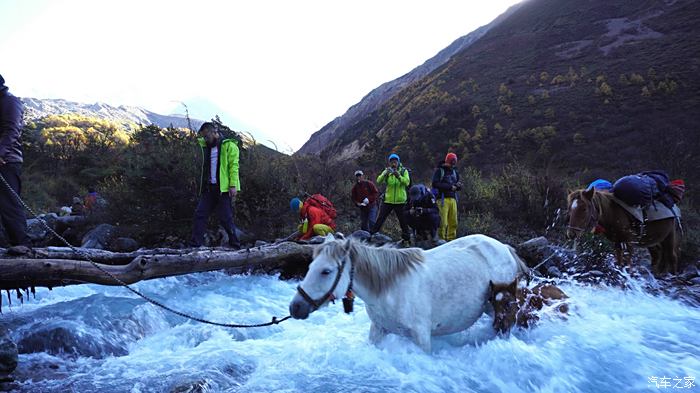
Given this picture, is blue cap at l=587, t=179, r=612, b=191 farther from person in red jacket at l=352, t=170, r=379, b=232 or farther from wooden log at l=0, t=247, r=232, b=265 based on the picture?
wooden log at l=0, t=247, r=232, b=265

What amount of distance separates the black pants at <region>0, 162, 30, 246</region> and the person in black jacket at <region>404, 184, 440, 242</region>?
6.59 metres

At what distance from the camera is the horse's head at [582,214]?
17.5ft

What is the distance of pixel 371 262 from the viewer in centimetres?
321

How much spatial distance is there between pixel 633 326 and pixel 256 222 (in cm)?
836

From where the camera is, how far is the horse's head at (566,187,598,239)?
5.35 meters

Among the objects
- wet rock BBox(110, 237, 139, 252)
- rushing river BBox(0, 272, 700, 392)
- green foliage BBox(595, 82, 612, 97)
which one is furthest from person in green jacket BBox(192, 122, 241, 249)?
green foliage BBox(595, 82, 612, 97)

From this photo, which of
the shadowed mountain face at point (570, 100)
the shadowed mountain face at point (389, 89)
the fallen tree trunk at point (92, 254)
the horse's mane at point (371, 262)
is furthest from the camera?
the shadowed mountain face at point (389, 89)

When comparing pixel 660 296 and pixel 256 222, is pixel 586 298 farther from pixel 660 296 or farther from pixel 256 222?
pixel 256 222

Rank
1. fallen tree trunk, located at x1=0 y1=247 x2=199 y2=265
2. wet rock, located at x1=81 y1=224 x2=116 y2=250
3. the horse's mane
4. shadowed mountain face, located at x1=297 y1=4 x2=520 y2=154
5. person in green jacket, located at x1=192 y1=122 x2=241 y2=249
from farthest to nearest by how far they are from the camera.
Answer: shadowed mountain face, located at x1=297 y1=4 x2=520 y2=154, wet rock, located at x1=81 y1=224 x2=116 y2=250, person in green jacket, located at x1=192 y1=122 x2=241 y2=249, fallen tree trunk, located at x1=0 y1=247 x2=199 y2=265, the horse's mane

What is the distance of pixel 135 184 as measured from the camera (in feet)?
32.9

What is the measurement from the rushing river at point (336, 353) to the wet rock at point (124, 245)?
11.8 ft

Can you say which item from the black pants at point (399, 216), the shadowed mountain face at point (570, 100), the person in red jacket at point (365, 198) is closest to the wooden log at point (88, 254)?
the black pants at point (399, 216)

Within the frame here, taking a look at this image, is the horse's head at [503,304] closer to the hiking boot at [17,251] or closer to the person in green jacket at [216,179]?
the person in green jacket at [216,179]

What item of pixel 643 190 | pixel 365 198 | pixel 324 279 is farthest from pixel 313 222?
pixel 643 190
